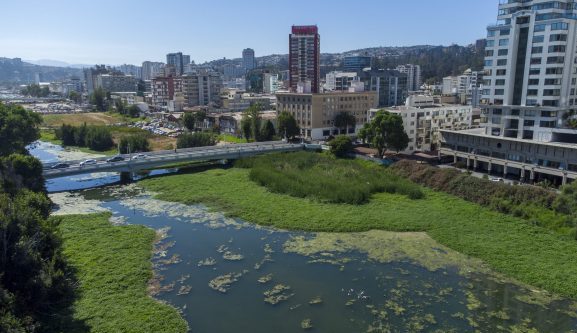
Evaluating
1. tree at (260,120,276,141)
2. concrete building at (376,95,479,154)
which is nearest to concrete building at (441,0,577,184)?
concrete building at (376,95,479,154)

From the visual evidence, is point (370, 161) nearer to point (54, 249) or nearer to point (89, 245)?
point (89, 245)

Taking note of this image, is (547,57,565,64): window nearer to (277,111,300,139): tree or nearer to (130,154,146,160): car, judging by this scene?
(277,111,300,139): tree

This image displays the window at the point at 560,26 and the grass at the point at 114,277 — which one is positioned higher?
the window at the point at 560,26

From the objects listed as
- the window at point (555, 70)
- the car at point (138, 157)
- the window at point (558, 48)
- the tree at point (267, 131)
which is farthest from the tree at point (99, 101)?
the window at point (558, 48)

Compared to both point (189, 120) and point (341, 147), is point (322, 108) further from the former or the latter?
point (189, 120)

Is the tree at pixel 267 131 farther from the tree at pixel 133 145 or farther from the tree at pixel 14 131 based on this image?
the tree at pixel 14 131
